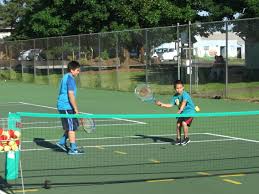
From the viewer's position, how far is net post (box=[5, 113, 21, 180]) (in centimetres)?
718

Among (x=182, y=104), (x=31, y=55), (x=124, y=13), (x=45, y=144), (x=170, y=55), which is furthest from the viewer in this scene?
(x=31, y=55)

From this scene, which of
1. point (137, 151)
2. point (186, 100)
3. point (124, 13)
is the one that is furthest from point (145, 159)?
point (124, 13)

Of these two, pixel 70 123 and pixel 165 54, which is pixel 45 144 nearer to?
pixel 70 123

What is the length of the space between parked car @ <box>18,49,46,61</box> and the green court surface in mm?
22454

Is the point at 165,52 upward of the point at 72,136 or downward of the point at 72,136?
upward

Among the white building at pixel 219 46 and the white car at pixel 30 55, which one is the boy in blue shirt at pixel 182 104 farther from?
the white car at pixel 30 55

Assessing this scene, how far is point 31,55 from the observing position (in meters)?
39.6

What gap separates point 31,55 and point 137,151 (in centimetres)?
2957

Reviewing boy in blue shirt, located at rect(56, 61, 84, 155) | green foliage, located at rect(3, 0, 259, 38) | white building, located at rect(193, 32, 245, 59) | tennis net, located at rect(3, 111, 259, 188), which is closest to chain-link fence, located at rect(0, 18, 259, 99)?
white building, located at rect(193, 32, 245, 59)

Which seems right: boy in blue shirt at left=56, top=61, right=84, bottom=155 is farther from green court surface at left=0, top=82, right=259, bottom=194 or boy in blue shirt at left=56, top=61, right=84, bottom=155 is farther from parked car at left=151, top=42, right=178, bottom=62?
parked car at left=151, top=42, right=178, bottom=62

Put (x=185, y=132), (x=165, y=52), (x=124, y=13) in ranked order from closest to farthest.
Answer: (x=185, y=132)
(x=165, y=52)
(x=124, y=13)

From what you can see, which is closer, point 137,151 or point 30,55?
point 137,151

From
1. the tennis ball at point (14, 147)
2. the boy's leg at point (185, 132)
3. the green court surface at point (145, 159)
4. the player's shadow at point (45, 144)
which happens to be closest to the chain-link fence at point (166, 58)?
the green court surface at point (145, 159)

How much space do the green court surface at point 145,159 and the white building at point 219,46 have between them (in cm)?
702
